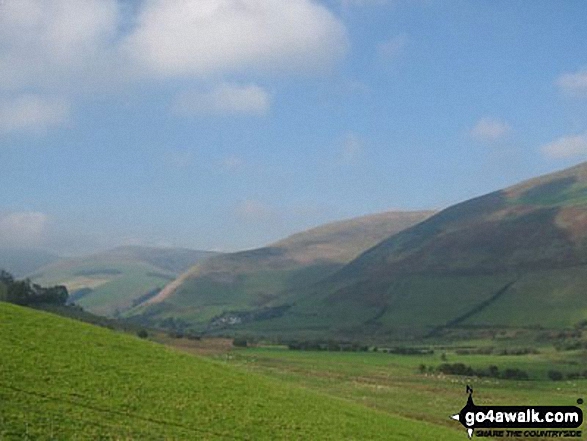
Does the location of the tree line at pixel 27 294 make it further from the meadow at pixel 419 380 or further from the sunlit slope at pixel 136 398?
the sunlit slope at pixel 136 398

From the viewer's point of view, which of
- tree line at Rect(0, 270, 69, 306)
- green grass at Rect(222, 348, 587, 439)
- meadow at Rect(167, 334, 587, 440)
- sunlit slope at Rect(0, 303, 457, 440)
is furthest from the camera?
tree line at Rect(0, 270, 69, 306)

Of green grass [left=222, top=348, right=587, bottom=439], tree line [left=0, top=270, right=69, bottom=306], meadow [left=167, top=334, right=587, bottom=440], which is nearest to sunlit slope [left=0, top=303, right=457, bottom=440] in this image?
meadow [left=167, top=334, right=587, bottom=440]

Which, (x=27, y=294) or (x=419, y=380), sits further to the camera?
(x=27, y=294)

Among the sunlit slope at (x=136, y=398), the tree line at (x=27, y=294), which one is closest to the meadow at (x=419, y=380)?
the sunlit slope at (x=136, y=398)

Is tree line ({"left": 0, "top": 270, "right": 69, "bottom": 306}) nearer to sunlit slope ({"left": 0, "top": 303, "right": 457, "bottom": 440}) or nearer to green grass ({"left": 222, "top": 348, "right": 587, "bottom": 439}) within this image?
green grass ({"left": 222, "top": 348, "right": 587, "bottom": 439})

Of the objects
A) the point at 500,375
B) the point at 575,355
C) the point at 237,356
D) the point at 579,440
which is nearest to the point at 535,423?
the point at 579,440

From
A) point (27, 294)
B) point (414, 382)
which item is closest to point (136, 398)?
point (414, 382)

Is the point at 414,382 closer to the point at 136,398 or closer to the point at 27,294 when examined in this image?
the point at 136,398

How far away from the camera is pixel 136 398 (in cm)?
3822

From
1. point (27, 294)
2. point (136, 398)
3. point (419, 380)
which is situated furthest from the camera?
point (27, 294)

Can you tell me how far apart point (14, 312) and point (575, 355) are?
136147 millimetres

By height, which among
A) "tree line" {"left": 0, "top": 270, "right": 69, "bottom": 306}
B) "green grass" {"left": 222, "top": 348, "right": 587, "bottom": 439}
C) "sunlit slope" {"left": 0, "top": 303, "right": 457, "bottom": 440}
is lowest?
"green grass" {"left": 222, "top": 348, "right": 587, "bottom": 439}

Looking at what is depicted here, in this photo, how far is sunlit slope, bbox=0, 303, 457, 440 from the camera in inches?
1261

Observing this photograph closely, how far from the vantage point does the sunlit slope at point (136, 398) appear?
3203 centimetres
